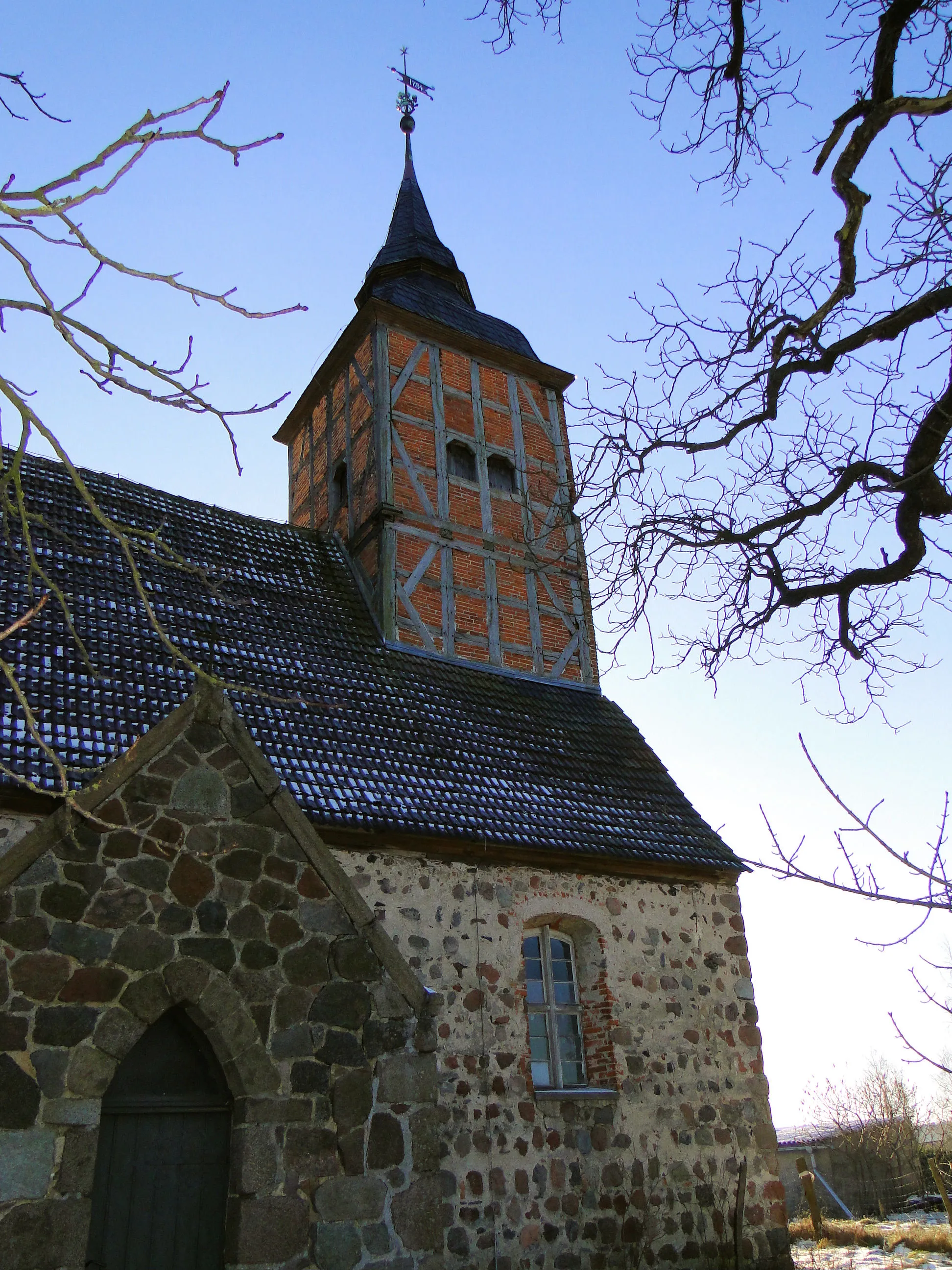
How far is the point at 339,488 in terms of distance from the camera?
1489 cm

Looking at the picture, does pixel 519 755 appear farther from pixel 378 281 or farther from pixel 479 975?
pixel 378 281

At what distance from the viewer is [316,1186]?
15.9 ft

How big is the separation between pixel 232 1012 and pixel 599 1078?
534cm

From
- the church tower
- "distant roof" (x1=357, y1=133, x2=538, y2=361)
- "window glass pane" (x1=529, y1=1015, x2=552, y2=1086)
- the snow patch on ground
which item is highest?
"distant roof" (x1=357, y1=133, x2=538, y2=361)

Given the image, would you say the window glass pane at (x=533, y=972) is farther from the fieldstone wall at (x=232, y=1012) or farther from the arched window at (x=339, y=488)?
the arched window at (x=339, y=488)

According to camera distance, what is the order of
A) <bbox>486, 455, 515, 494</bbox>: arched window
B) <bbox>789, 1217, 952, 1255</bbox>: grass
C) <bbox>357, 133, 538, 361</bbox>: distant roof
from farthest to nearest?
<bbox>357, 133, 538, 361</bbox>: distant roof → <bbox>486, 455, 515, 494</bbox>: arched window → <bbox>789, 1217, 952, 1255</bbox>: grass

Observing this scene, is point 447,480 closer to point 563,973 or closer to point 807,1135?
point 563,973

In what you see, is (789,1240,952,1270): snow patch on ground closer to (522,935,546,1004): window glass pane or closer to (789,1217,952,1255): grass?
(789,1217,952,1255): grass

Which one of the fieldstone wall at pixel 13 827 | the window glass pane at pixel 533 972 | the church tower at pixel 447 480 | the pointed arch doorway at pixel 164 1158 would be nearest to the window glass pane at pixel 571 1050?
the window glass pane at pixel 533 972

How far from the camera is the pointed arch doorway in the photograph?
15.4ft

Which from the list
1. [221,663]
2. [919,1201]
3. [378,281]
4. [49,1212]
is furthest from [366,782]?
[919,1201]

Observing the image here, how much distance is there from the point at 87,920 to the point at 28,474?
26.0ft

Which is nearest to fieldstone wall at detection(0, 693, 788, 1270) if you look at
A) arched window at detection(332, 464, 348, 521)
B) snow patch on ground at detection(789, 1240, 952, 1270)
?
snow patch on ground at detection(789, 1240, 952, 1270)

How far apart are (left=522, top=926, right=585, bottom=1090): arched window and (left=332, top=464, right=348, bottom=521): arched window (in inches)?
287
